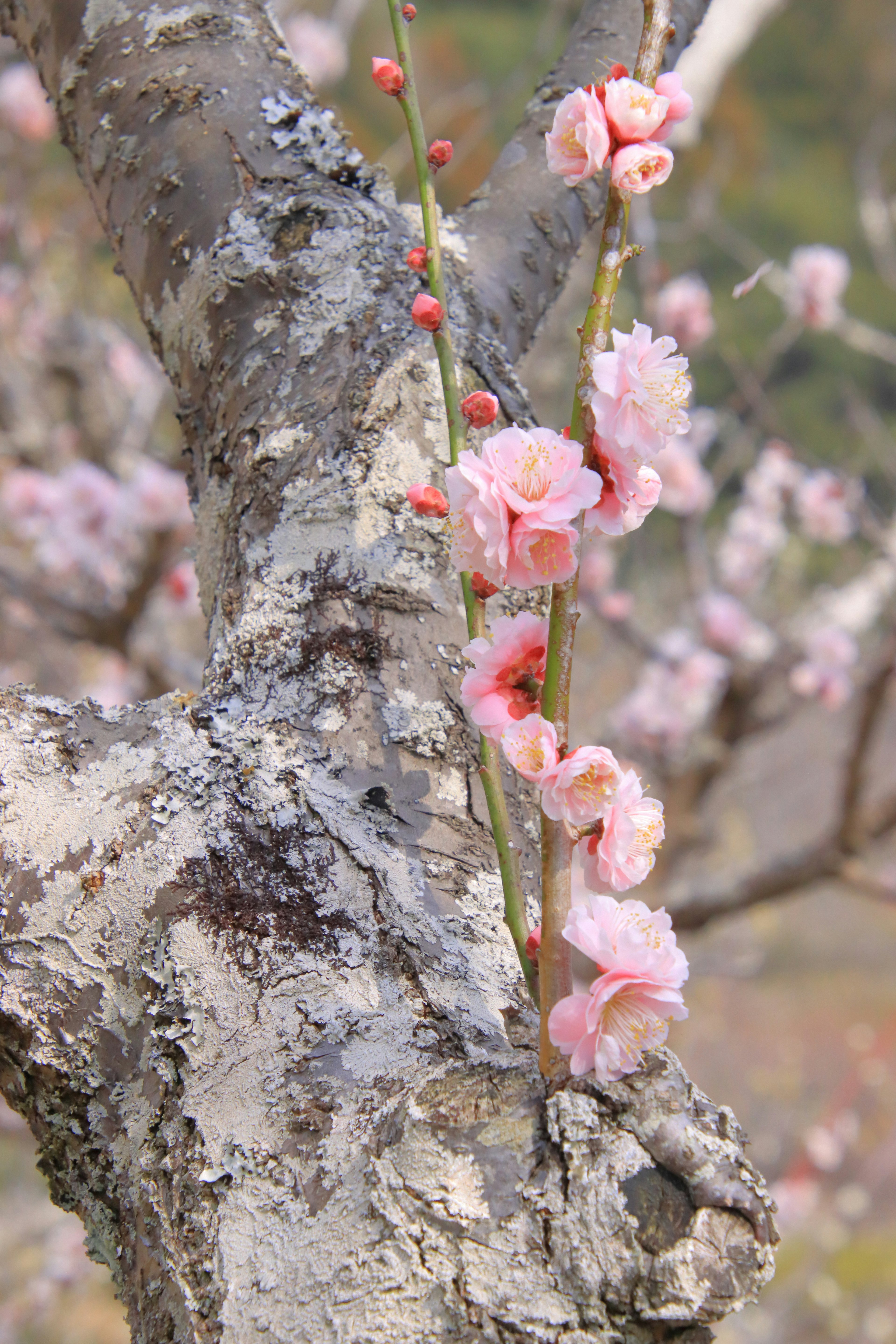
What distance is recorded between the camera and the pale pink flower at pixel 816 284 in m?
3.09

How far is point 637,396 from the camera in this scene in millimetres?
401

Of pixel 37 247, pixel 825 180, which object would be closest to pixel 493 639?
pixel 37 247

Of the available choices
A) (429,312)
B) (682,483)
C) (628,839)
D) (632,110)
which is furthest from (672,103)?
(682,483)

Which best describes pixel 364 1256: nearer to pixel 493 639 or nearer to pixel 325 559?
pixel 493 639

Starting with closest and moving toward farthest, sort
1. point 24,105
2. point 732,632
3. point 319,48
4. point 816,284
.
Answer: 1. point 732,632
2. point 816,284
3. point 24,105
4. point 319,48

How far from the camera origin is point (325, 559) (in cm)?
57

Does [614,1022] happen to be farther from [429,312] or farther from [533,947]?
[429,312]

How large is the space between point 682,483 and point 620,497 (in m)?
2.85

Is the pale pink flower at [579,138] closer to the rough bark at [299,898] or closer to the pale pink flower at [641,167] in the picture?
the pale pink flower at [641,167]

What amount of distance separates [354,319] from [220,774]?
0.33 metres

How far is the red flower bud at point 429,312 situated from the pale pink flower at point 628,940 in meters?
0.31

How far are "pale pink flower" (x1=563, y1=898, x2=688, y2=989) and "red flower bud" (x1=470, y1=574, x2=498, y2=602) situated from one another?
161 millimetres

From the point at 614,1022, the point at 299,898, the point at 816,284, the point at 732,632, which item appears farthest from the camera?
the point at 816,284

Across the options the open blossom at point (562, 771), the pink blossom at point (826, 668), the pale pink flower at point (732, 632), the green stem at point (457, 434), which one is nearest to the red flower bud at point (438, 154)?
the green stem at point (457, 434)
